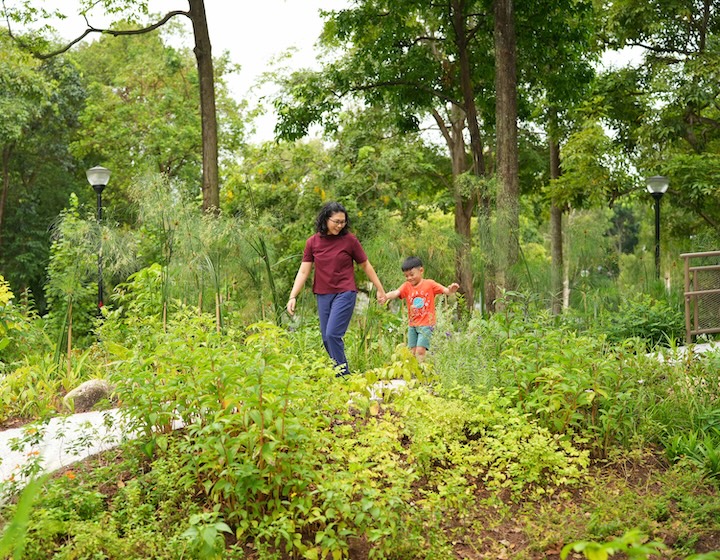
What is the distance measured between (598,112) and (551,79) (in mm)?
3147

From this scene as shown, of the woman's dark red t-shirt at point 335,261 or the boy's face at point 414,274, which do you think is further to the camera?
the boy's face at point 414,274

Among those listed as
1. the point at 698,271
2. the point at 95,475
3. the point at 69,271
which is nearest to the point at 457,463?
the point at 95,475

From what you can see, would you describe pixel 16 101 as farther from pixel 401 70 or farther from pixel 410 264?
pixel 410 264

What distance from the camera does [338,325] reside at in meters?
6.59

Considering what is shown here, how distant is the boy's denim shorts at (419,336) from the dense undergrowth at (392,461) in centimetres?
122

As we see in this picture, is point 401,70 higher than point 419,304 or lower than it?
→ higher

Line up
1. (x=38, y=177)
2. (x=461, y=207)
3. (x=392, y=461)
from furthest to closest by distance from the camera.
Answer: (x=38, y=177) < (x=461, y=207) < (x=392, y=461)

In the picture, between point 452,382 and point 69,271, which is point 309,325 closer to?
point 69,271

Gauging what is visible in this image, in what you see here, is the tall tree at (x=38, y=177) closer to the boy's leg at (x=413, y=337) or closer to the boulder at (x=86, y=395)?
the boulder at (x=86, y=395)

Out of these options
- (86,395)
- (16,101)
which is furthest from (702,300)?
(16,101)

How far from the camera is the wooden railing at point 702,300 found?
30.8 feet

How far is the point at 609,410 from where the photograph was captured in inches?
212

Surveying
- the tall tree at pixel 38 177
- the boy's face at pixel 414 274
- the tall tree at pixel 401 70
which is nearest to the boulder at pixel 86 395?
the boy's face at pixel 414 274

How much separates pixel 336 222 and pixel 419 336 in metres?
1.51
